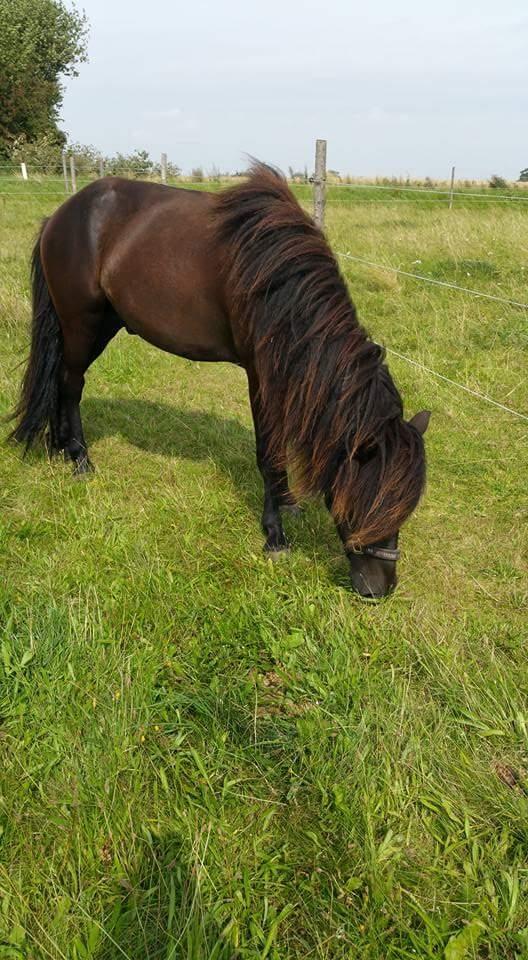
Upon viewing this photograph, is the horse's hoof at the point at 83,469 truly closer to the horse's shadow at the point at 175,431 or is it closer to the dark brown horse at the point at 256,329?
the dark brown horse at the point at 256,329

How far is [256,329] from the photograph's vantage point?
2980 mm

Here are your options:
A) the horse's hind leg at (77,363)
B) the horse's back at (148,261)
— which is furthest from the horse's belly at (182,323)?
the horse's hind leg at (77,363)

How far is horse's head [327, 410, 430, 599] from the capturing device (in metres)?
2.52

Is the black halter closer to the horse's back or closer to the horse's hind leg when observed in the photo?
the horse's back

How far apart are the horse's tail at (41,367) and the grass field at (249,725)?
249mm

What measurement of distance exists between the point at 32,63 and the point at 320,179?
37.5 m

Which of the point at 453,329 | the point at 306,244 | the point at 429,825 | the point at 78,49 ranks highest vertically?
the point at 78,49

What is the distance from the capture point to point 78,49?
A: 38250 millimetres

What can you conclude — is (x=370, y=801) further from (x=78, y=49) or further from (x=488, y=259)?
(x=78, y=49)

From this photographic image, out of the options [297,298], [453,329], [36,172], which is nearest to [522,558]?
[297,298]

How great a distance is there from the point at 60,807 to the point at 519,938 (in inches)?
50.3

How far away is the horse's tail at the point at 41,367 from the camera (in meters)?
4.24

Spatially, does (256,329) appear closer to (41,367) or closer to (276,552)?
(276,552)

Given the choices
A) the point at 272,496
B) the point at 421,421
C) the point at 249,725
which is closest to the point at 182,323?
the point at 272,496
